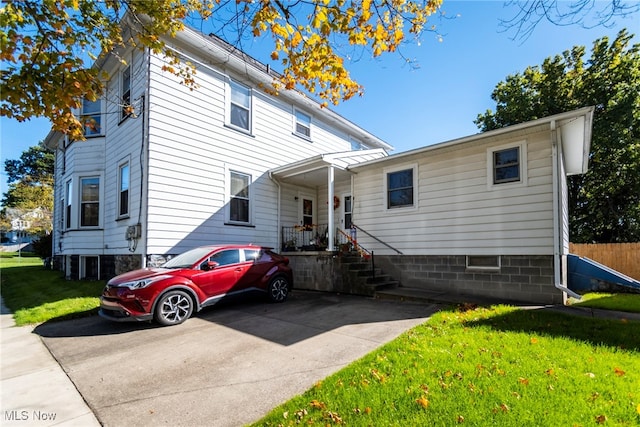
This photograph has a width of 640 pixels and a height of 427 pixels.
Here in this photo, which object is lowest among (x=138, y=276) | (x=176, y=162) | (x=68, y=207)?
(x=138, y=276)

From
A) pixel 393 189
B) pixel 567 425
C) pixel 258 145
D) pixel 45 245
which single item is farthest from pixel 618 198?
pixel 45 245

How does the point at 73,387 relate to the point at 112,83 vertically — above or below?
below

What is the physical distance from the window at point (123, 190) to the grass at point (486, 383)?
886 centimetres

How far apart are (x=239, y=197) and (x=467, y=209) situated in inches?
285

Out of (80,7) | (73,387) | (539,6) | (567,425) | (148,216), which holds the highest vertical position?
(80,7)

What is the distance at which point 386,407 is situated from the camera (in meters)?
2.88

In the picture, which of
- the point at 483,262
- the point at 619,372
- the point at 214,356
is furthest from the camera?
the point at 483,262

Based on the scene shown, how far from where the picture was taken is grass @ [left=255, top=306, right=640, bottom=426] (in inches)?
107

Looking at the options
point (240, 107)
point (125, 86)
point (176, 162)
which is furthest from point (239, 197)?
point (125, 86)

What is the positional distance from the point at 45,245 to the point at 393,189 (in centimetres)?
2051

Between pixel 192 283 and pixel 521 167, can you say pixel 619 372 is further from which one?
pixel 192 283

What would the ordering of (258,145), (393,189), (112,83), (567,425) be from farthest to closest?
(258,145) → (112,83) → (393,189) → (567,425)

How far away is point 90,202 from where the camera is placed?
11039 mm

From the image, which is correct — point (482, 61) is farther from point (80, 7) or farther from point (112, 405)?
point (112, 405)
